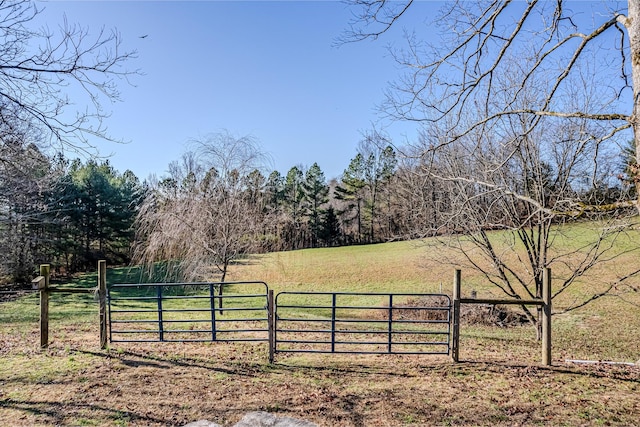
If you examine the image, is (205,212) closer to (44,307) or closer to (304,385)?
(44,307)

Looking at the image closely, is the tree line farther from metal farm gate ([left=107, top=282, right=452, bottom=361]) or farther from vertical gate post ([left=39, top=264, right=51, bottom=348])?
vertical gate post ([left=39, top=264, right=51, bottom=348])

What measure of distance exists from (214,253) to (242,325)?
2096mm

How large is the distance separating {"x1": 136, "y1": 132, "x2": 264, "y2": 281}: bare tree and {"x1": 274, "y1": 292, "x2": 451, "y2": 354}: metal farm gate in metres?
2.37

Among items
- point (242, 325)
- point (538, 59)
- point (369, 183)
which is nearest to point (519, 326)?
point (242, 325)

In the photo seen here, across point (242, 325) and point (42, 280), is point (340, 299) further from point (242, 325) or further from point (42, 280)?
point (42, 280)

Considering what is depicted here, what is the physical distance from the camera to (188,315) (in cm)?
1037

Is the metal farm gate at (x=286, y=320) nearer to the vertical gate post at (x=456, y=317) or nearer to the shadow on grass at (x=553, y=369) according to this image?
the vertical gate post at (x=456, y=317)

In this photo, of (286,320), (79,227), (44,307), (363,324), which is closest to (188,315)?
(363,324)

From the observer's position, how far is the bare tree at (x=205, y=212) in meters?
9.65

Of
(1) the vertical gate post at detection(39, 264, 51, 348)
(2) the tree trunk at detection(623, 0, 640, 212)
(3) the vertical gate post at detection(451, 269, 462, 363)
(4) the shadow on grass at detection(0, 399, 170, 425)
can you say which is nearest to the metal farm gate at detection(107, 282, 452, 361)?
(3) the vertical gate post at detection(451, 269, 462, 363)

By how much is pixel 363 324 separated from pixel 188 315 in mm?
4743

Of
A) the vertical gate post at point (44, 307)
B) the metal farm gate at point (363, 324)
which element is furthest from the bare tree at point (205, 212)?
the vertical gate post at point (44, 307)

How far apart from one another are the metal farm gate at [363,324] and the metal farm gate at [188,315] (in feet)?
2.12

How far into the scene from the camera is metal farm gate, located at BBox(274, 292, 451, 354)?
18.2ft
